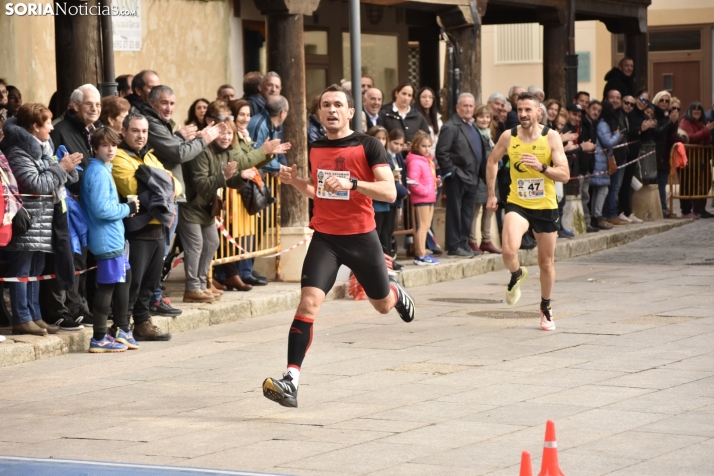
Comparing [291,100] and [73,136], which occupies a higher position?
[291,100]

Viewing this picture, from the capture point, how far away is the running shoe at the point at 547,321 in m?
11.3

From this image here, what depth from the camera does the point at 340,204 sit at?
28.5 feet

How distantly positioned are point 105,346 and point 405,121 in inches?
244

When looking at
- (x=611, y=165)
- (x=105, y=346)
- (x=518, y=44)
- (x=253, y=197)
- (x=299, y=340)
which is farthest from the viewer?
(x=518, y=44)

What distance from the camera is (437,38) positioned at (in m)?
24.9

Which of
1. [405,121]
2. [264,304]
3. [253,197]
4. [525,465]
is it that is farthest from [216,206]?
[525,465]

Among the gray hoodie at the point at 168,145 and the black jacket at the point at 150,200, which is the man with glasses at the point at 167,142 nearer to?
the gray hoodie at the point at 168,145

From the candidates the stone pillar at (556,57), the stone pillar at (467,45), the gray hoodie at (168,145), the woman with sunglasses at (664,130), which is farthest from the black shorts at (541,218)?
the woman with sunglasses at (664,130)

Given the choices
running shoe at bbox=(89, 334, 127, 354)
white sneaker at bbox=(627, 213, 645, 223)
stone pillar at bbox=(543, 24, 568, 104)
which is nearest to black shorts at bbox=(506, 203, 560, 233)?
running shoe at bbox=(89, 334, 127, 354)

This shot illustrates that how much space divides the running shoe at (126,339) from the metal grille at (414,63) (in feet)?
48.6

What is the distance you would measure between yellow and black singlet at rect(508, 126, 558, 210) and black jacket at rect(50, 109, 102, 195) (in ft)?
11.9

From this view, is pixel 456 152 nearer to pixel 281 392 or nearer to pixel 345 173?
pixel 345 173

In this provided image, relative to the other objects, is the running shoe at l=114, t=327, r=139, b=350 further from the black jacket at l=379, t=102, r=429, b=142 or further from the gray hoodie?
the black jacket at l=379, t=102, r=429, b=142

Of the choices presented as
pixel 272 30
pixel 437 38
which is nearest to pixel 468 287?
pixel 272 30
